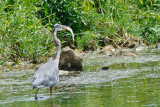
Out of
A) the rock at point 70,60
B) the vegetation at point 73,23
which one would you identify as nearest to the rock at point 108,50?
the vegetation at point 73,23

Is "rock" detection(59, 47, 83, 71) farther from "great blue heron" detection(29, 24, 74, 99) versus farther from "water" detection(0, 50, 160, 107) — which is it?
"great blue heron" detection(29, 24, 74, 99)

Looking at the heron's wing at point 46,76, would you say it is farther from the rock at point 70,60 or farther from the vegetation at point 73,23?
the vegetation at point 73,23

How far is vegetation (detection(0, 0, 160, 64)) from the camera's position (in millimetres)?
11117

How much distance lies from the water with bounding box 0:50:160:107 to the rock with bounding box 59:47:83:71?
0.95 feet

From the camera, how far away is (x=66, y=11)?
557 inches

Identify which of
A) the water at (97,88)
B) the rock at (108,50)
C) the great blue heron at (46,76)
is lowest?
the water at (97,88)

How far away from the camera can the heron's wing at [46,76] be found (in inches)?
263

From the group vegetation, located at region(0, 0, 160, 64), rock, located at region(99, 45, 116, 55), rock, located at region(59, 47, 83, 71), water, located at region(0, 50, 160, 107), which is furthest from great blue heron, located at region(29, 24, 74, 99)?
rock, located at region(99, 45, 116, 55)

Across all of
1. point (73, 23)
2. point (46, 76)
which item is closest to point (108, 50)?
point (73, 23)

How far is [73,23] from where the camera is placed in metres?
14.2

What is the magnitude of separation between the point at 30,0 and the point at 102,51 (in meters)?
2.86

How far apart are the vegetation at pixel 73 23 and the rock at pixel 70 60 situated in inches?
45.6

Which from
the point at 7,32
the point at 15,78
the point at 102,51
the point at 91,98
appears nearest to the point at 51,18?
the point at 102,51

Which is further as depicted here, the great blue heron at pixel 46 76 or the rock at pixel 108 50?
the rock at pixel 108 50
